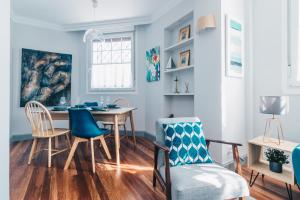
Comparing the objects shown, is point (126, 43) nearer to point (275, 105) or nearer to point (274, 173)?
point (275, 105)

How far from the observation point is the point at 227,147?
242 cm

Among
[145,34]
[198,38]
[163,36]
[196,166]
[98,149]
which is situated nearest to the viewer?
[196,166]

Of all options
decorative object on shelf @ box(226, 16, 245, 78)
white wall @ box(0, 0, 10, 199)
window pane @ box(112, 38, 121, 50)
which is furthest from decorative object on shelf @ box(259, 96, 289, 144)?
window pane @ box(112, 38, 121, 50)

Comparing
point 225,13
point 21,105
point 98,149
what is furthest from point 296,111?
point 21,105

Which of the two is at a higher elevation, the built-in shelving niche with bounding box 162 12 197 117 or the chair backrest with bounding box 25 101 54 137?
the built-in shelving niche with bounding box 162 12 197 117

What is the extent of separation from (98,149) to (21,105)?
7.52 ft

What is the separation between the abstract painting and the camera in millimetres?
4141

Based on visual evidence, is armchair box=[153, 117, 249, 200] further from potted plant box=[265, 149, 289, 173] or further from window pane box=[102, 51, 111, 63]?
window pane box=[102, 51, 111, 63]

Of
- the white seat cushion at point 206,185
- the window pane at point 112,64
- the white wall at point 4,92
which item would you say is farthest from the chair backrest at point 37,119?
the window pane at point 112,64

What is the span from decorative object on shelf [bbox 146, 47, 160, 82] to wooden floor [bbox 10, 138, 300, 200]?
1780mm

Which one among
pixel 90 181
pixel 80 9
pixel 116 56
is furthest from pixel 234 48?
pixel 80 9

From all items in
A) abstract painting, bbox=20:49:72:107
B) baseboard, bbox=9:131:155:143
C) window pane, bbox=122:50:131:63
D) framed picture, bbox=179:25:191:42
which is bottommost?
baseboard, bbox=9:131:155:143

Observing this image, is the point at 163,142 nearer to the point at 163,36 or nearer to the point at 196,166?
the point at 196,166

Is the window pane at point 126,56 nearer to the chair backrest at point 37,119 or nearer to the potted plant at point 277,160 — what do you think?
the chair backrest at point 37,119
